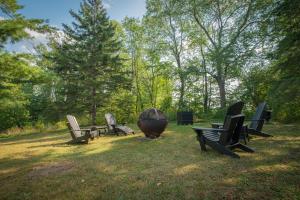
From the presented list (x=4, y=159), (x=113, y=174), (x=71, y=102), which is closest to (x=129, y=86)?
(x=71, y=102)

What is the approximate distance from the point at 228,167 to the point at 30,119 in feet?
81.3

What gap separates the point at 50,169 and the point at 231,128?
449 cm

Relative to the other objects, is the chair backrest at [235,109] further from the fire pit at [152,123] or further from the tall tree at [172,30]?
the tall tree at [172,30]

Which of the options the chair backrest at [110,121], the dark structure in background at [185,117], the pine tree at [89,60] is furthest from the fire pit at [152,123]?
the pine tree at [89,60]

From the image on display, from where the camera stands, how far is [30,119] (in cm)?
2341

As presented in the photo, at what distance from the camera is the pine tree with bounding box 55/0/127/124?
17.5 meters

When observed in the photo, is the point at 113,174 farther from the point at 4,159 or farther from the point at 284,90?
the point at 284,90

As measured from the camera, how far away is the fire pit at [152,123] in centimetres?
862

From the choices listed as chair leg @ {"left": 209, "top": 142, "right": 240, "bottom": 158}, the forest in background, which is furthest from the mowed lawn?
the forest in background

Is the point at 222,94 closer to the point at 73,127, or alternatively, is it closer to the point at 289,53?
the point at 289,53

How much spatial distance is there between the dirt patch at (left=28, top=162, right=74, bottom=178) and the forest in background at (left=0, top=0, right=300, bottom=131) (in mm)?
3457

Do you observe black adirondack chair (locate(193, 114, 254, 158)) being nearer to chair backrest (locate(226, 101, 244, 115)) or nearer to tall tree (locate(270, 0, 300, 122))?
chair backrest (locate(226, 101, 244, 115))

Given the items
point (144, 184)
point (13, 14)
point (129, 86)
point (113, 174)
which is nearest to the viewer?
point (144, 184)

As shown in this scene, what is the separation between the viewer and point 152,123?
859 cm
